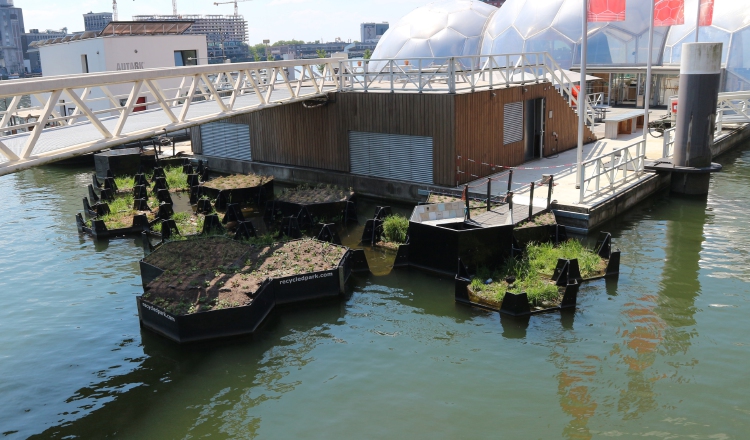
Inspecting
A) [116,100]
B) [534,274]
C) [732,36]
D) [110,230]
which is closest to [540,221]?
[534,274]

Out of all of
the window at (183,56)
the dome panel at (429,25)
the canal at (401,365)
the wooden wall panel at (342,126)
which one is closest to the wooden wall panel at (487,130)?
the wooden wall panel at (342,126)

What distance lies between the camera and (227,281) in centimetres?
1310

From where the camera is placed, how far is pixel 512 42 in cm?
3834

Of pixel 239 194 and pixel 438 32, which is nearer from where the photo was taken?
pixel 239 194

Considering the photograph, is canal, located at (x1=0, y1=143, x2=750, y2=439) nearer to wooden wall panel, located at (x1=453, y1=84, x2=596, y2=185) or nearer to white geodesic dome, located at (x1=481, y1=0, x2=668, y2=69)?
wooden wall panel, located at (x1=453, y1=84, x2=596, y2=185)

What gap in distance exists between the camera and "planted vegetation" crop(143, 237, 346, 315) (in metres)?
12.4

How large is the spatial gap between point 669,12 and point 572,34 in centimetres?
1411

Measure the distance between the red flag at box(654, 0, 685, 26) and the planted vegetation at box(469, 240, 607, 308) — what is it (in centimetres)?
1120

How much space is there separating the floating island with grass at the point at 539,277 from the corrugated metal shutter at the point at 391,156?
239 inches

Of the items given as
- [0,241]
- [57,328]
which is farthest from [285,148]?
[57,328]

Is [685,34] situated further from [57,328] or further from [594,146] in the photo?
[57,328]

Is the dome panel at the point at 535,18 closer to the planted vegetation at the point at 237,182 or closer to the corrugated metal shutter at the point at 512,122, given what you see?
the corrugated metal shutter at the point at 512,122

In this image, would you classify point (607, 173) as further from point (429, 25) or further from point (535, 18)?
point (429, 25)

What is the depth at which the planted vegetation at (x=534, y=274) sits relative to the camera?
12961 millimetres
